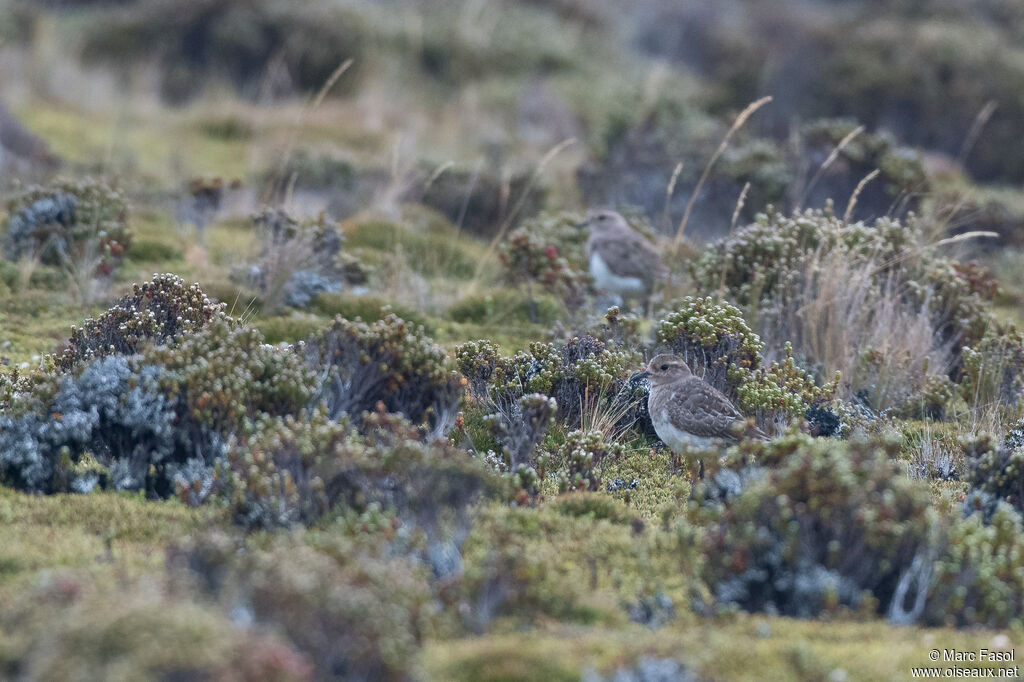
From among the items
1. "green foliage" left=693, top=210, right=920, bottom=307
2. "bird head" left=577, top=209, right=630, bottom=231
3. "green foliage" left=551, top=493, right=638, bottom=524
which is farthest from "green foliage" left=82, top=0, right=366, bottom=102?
"green foliage" left=551, top=493, right=638, bottom=524

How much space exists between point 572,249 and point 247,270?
165 inches

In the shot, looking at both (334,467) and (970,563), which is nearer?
(970,563)

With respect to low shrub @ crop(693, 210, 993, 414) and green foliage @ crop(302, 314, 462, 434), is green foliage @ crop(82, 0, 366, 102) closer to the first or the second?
low shrub @ crop(693, 210, 993, 414)

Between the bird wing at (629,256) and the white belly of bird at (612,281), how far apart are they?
1.5 inches

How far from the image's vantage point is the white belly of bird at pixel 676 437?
7.64 m

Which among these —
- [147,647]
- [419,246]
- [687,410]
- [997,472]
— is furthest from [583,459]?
[419,246]

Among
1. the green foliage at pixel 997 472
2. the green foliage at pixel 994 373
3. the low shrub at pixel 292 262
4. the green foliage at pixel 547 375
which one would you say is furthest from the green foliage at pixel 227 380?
the green foliage at pixel 994 373

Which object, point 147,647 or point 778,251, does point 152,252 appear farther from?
point 147,647

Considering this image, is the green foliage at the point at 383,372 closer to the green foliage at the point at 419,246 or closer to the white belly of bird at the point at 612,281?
the white belly of bird at the point at 612,281

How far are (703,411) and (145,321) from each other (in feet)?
12.8

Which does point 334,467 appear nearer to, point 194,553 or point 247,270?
point 194,553

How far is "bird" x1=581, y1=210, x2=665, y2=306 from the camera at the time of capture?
12203 mm

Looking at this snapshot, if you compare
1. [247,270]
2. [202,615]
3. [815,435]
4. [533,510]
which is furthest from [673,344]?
[202,615]

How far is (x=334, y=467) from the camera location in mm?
6223
